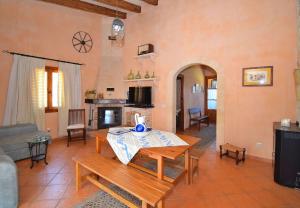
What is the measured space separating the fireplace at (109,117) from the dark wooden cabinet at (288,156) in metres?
4.50

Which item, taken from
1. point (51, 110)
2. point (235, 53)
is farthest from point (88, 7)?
point (235, 53)

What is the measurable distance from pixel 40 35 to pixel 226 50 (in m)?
4.72

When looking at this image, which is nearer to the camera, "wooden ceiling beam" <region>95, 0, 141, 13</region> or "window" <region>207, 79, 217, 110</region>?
"wooden ceiling beam" <region>95, 0, 141, 13</region>

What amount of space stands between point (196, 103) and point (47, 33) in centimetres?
578

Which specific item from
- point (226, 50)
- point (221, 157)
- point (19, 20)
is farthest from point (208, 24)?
point (19, 20)

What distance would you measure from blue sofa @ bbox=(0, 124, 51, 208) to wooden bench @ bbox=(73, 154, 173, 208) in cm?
72

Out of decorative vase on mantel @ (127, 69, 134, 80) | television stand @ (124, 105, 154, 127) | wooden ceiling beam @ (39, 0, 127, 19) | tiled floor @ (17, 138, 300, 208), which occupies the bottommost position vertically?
tiled floor @ (17, 138, 300, 208)

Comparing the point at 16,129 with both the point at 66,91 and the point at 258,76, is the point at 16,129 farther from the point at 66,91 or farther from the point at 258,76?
the point at 258,76

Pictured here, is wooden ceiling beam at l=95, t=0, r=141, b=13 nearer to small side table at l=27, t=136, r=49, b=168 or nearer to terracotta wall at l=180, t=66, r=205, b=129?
terracotta wall at l=180, t=66, r=205, b=129

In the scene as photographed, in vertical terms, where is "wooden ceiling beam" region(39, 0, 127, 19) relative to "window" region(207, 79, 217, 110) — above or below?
above

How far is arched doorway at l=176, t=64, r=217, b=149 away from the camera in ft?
20.9

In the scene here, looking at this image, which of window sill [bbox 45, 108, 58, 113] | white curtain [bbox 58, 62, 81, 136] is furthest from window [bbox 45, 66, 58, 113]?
white curtain [bbox 58, 62, 81, 136]

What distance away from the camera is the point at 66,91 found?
5.14m

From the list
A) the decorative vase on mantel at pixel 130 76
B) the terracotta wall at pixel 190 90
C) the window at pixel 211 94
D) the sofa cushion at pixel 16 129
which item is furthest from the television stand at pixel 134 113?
the window at pixel 211 94
